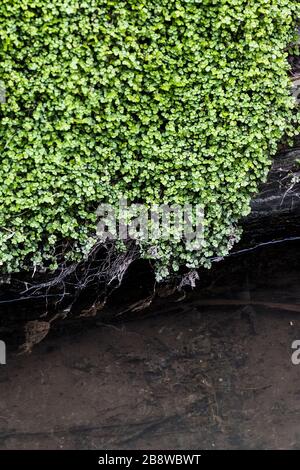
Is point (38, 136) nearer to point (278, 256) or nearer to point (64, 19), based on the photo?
point (64, 19)

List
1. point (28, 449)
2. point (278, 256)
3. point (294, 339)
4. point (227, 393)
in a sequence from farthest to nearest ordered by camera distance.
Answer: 1. point (278, 256)
2. point (294, 339)
3. point (227, 393)
4. point (28, 449)

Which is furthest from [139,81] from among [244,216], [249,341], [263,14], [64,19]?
[249,341]

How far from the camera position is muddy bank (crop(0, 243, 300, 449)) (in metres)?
4.83

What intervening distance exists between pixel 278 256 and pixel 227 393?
1.82 meters

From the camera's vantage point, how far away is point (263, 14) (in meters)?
4.71
